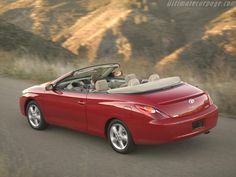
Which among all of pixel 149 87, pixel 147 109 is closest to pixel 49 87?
pixel 149 87

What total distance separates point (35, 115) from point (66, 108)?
1.25 meters

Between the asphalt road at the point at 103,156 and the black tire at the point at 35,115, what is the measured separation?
118mm

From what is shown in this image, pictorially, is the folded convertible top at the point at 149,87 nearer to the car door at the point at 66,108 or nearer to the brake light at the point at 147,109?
the brake light at the point at 147,109

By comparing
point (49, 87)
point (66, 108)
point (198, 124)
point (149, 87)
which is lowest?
point (198, 124)

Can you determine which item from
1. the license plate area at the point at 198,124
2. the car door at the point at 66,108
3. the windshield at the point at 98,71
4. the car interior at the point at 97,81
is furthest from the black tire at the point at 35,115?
the license plate area at the point at 198,124

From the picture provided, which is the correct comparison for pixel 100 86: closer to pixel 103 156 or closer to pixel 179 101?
pixel 103 156

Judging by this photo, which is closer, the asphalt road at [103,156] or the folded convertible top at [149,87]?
the asphalt road at [103,156]

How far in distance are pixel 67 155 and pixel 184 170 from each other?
6.81 ft

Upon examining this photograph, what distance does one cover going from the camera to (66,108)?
9.20 meters

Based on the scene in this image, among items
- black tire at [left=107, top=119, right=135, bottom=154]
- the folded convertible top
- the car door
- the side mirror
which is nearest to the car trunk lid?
the folded convertible top

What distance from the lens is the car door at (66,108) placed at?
29.0ft

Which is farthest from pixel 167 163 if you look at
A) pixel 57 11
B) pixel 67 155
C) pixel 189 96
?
pixel 57 11

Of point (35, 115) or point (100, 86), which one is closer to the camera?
point (100, 86)

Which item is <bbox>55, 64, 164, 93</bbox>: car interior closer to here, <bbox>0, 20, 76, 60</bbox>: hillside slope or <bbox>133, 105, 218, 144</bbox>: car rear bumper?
<bbox>133, 105, 218, 144</bbox>: car rear bumper
